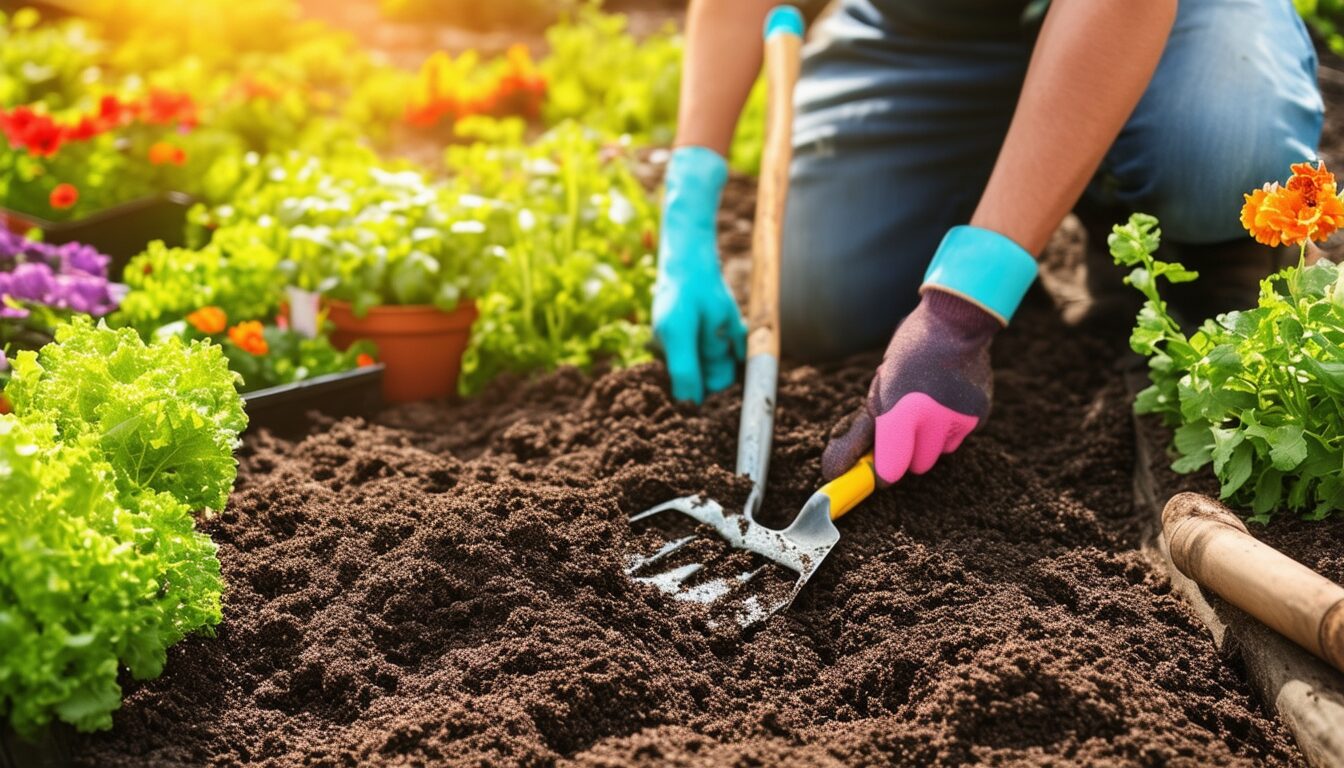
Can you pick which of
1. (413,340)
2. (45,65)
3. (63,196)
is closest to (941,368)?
(413,340)

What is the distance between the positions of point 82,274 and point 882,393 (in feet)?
6.38

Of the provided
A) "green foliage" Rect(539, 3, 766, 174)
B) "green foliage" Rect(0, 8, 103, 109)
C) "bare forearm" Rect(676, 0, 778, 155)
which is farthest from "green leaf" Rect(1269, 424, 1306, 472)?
"green foliage" Rect(0, 8, 103, 109)

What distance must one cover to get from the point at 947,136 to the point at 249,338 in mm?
1853

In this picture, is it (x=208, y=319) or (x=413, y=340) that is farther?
(x=413, y=340)

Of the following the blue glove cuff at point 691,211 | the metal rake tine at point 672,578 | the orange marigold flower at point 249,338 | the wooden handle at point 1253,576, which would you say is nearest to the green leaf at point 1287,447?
the wooden handle at point 1253,576

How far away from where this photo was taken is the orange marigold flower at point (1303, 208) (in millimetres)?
1874

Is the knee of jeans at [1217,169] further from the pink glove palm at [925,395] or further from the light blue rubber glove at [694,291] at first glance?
the light blue rubber glove at [694,291]

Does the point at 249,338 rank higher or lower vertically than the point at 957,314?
lower

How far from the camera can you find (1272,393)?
2002 millimetres

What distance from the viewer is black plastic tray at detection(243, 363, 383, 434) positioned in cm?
257

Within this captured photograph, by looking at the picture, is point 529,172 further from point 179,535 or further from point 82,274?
point 179,535

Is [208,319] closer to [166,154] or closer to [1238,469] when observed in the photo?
[166,154]

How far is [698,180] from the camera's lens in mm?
2943

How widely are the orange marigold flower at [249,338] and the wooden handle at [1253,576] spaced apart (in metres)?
1.87
